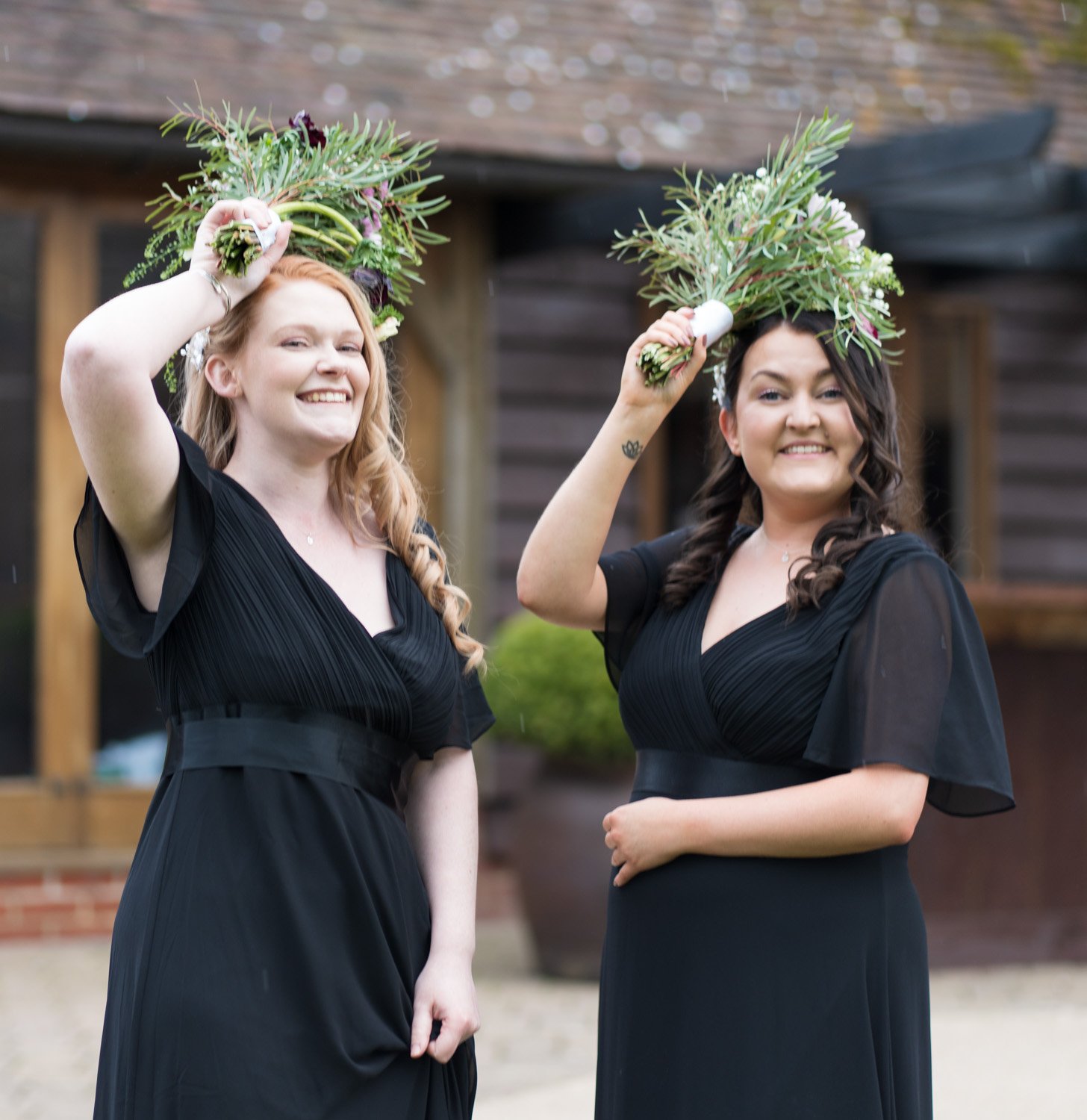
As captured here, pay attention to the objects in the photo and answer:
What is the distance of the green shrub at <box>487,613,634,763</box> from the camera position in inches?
267

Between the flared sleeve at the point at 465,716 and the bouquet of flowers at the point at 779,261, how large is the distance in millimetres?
598

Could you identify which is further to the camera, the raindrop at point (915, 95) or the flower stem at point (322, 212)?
the raindrop at point (915, 95)

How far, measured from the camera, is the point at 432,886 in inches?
107

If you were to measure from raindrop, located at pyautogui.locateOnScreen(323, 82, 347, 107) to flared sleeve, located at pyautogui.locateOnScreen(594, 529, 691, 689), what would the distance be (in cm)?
541

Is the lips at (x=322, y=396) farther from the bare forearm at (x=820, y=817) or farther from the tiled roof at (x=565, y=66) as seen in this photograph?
the tiled roof at (x=565, y=66)

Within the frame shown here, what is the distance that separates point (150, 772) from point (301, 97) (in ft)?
11.0

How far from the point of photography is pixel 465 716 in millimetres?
2812

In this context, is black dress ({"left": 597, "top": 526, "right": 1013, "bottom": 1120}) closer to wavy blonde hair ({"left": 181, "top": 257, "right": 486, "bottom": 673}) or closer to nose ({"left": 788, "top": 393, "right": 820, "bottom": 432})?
nose ({"left": 788, "top": 393, "right": 820, "bottom": 432})

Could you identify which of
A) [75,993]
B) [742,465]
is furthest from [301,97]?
[742,465]

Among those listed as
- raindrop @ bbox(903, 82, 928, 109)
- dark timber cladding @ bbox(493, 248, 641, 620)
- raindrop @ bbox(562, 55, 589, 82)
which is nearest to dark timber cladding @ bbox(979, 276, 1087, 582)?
raindrop @ bbox(903, 82, 928, 109)

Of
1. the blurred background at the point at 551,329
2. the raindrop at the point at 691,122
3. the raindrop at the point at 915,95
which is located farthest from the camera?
the raindrop at the point at 915,95

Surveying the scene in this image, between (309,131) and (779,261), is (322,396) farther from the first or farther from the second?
(779,261)

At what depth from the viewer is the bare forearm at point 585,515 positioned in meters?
2.91

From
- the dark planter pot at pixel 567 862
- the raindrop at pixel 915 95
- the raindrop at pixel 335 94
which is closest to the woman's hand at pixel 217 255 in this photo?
the dark planter pot at pixel 567 862
